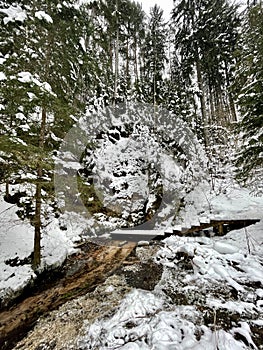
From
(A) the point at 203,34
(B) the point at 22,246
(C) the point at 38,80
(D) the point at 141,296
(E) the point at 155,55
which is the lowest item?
(D) the point at 141,296

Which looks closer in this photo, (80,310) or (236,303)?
(236,303)

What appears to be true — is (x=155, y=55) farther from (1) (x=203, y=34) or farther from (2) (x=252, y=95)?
(2) (x=252, y=95)

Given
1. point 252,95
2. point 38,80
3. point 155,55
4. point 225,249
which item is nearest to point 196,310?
point 225,249

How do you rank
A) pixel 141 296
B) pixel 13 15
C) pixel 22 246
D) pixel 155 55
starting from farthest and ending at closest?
pixel 155 55, pixel 22 246, pixel 13 15, pixel 141 296

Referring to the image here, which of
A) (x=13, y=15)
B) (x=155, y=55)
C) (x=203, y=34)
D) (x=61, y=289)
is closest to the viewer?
(x=13, y=15)

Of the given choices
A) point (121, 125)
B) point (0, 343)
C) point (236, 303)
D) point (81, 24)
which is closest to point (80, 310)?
point (0, 343)

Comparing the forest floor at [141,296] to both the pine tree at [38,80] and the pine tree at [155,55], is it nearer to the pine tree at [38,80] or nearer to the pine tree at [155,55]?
the pine tree at [38,80]

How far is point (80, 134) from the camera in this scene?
21.7 ft

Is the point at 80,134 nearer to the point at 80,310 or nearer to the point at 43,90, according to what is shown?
the point at 43,90

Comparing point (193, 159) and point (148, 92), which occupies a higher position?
point (148, 92)

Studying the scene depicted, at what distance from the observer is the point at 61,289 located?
4875 millimetres

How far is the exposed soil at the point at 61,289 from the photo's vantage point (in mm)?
3648

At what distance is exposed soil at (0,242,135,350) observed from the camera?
365 centimetres

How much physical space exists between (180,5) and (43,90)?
1272 centimetres
